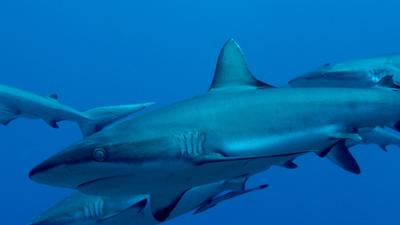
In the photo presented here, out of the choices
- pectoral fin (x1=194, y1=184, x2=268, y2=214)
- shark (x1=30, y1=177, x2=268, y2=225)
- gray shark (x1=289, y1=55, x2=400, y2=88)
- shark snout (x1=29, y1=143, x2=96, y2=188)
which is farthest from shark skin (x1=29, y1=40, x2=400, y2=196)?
gray shark (x1=289, y1=55, x2=400, y2=88)

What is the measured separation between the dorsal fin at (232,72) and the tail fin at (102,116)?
9.59ft

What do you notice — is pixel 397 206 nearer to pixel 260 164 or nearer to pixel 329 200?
pixel 329 200

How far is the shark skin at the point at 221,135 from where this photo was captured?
2369mm

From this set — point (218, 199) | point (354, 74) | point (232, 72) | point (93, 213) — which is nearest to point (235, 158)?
point (232, 72)

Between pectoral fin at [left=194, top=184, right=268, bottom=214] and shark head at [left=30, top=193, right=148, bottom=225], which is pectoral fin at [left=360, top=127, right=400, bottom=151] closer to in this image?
pectoral fin at [left=194, top=184, right=268, bottom=214]

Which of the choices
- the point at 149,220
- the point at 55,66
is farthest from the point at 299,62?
the point at 149,220

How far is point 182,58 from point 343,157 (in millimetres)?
53638

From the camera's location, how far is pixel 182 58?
56.5m

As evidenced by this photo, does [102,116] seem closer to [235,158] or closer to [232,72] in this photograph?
[232,72]

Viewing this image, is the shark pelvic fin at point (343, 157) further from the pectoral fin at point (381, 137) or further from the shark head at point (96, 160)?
the pectoral fin at point (381, 137)

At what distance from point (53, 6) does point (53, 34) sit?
2216 millimetres

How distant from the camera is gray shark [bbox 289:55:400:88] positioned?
19.2 ft

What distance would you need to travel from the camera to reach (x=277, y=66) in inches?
1959

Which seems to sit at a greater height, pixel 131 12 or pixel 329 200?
pixel 131 12
